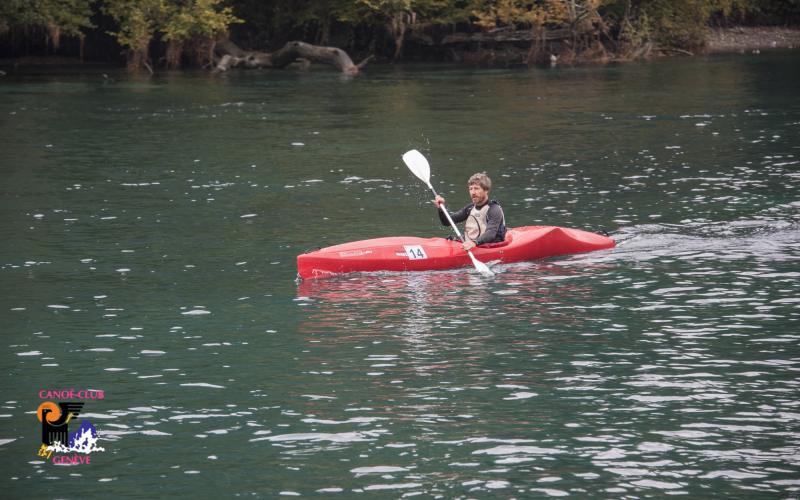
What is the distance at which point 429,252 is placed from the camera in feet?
41.7

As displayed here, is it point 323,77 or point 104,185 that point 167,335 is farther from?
point 323,77

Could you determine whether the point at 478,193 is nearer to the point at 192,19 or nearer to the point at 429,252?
the point at 429,252

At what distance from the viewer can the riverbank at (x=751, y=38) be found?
55522 mm

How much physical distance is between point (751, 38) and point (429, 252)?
161ft

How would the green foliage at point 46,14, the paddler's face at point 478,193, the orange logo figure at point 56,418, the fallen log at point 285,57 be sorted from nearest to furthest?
the orange logo figure at point 56,418 < the paddler's face at point 478,193 < the green foliage at point 46,14 < the fallen log at point 285,57

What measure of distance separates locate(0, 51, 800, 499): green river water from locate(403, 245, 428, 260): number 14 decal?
0.32 metres

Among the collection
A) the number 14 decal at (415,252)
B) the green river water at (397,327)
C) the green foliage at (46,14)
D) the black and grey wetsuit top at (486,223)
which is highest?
the green foliage at (46,14)

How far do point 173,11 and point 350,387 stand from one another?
1486 inches


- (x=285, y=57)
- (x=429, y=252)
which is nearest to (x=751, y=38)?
(x=285, y=57)

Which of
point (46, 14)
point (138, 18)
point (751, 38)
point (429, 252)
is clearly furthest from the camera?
point (751, 38)

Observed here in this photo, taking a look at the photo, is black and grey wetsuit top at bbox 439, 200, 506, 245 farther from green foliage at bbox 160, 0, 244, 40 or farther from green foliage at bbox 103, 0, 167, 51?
green foliage at bbox 103, 0, 167, 51

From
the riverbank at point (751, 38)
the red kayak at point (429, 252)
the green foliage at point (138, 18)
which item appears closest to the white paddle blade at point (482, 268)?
the red kayak at point (429, 252)

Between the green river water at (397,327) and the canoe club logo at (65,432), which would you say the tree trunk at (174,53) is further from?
the canoe club logo at (65,432)

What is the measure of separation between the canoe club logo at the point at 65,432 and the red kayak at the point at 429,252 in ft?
13.4
